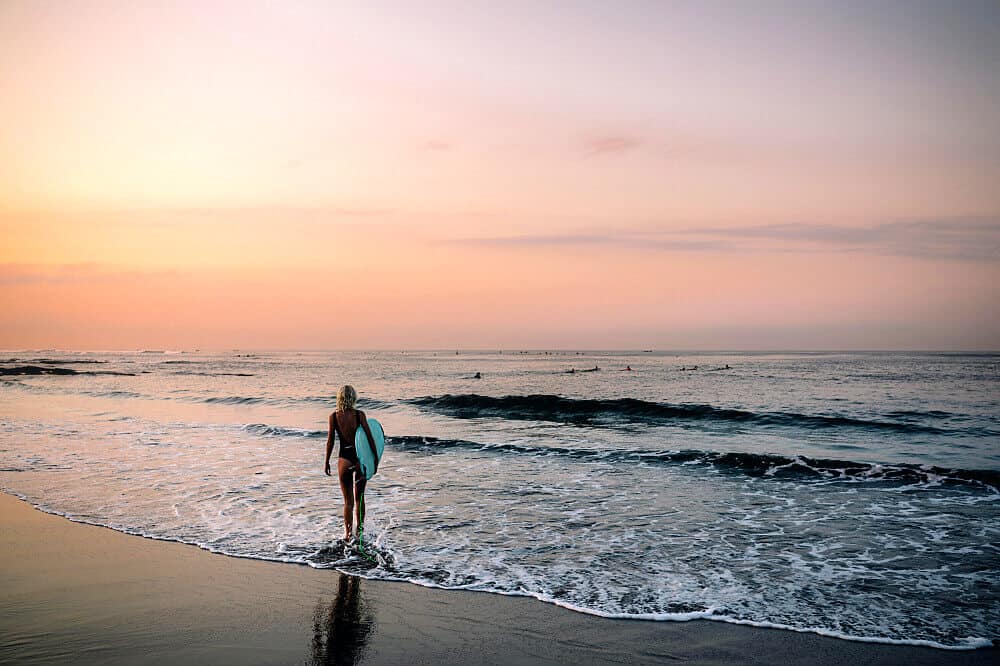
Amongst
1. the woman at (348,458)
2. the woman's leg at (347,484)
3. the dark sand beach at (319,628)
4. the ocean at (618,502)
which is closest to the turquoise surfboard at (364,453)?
the woman at (348,458)

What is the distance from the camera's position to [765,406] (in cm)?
2964

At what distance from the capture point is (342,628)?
6004 millimetres

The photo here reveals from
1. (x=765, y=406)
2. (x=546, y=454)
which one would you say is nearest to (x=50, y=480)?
(x=546, y=454)

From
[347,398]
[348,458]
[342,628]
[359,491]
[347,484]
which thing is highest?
[347,398]

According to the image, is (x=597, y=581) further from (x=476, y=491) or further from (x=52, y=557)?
(x=52, y=557)

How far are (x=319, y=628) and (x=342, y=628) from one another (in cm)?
22

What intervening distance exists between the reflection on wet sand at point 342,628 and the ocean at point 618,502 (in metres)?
0.90

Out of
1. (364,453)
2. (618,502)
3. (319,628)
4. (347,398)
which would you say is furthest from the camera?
(618,502)

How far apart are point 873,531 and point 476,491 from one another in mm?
7191

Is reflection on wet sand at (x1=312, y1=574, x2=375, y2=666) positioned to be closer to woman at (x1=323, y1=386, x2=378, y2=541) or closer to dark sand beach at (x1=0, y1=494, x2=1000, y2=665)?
dark sand beach at (x1=0, y1=494, x2=1000, y2=665)

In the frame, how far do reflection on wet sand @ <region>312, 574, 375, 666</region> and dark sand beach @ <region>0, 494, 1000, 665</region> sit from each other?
18 mm

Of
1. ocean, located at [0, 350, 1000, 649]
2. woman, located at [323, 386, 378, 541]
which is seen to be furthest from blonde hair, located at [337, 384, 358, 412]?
ocean, located at [0, 350, 1000, 649]

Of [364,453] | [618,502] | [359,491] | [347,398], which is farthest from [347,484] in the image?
[618,502]

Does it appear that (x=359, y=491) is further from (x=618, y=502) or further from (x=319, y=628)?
(x=618, y=502)
